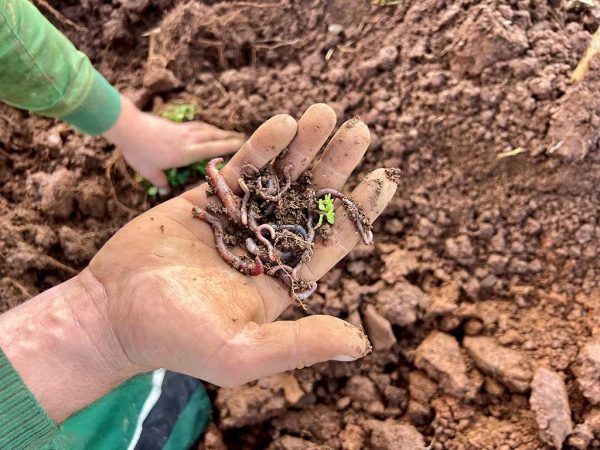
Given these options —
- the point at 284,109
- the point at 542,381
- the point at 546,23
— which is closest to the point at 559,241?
the point at 542,381

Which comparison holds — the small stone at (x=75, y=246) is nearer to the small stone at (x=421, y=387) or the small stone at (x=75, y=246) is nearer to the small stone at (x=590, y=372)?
the small stone at (x=421, y=387)

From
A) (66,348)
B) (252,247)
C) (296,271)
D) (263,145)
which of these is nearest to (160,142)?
(263,145)

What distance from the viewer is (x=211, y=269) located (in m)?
3.30

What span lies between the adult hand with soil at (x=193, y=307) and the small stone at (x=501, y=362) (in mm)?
1024

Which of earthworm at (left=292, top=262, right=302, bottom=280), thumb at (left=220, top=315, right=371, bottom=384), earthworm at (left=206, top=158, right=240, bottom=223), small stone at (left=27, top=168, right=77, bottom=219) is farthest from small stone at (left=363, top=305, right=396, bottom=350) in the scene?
small stone at (left=27, top=168, right=77, bottom=219)

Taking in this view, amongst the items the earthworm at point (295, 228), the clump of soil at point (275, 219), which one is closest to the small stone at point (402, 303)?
the clump of soil at point (275, 219)

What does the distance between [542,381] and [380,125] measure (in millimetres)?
2057

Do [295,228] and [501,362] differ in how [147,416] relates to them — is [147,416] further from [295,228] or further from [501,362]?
[501,362]

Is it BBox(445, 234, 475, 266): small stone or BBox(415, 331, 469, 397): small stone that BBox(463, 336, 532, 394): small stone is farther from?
BBox(445, 234, 475, 266): small stone

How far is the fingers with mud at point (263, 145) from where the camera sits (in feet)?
11.8

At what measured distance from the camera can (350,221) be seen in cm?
376

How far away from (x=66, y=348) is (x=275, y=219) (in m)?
1.45

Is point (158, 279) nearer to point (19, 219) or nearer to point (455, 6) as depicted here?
point (19, 219)

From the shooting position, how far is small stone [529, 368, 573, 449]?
3.34m
